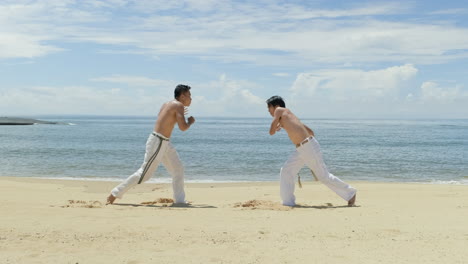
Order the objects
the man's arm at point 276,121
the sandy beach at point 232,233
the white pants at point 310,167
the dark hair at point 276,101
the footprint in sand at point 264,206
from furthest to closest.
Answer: the dark hair at point 276,101, the white pants at point 310,167, the man's arm at point 276,121, the footprint in sand at point 264,206, the sandy beach at point 232,233

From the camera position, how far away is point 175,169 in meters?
7.67

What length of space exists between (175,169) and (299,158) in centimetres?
190

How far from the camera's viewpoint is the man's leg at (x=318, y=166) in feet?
24.6

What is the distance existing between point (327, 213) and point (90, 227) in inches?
126

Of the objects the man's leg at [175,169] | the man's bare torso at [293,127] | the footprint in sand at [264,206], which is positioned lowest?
the footprint in sand at [264,206]

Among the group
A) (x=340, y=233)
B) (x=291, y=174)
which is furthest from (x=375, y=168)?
(x=340, y=233)

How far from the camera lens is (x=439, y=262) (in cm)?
430

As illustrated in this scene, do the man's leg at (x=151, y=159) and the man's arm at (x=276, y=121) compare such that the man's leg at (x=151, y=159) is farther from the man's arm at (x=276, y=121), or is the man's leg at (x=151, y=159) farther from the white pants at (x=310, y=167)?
the white pants at (x=310, y=167)

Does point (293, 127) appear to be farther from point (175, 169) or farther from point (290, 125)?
point (175, 169)

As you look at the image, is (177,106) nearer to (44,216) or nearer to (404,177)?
(44,216)

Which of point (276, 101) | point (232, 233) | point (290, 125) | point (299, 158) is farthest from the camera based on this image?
point (276, 101)

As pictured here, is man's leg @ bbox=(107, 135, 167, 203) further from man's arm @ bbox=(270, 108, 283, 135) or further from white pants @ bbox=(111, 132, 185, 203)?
man's arm @ bbox=(270, 108, 283, 135)

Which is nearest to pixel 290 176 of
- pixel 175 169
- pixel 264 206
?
pixel 264 206

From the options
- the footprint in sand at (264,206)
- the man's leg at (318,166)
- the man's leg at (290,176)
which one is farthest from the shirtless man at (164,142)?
the man's leg at (318,166)
